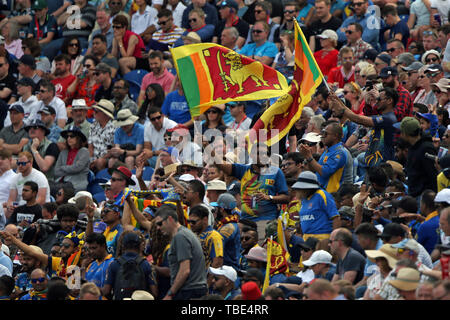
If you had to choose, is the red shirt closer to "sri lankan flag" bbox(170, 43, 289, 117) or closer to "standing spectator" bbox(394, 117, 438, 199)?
"sri lankan flag" bbox(170, 43, 289, 117)

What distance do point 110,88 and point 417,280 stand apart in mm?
10687

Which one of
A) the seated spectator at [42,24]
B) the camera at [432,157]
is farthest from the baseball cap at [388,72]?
the seated spectator at [42,24]

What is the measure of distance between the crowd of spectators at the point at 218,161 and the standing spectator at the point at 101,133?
0.11 ft

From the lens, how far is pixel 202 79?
14164mm

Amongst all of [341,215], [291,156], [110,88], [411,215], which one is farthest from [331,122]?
[110,88]

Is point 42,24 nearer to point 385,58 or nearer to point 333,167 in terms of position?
point 385,58

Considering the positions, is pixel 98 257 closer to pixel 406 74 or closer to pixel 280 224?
pixel 280 224

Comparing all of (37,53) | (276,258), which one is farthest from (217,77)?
(37,53)

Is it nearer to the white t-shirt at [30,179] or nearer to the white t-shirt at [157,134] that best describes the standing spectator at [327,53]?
the white t-shirt at [157,134]

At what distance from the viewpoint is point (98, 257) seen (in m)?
11.5

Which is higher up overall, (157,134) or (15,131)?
(157,134)

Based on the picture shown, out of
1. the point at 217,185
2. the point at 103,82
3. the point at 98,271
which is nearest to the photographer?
the point at 98,271

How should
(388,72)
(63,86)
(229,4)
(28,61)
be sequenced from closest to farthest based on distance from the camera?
(388,72) < (63,86) < (229,4) < (28,61)

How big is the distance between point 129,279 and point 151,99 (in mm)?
7311
